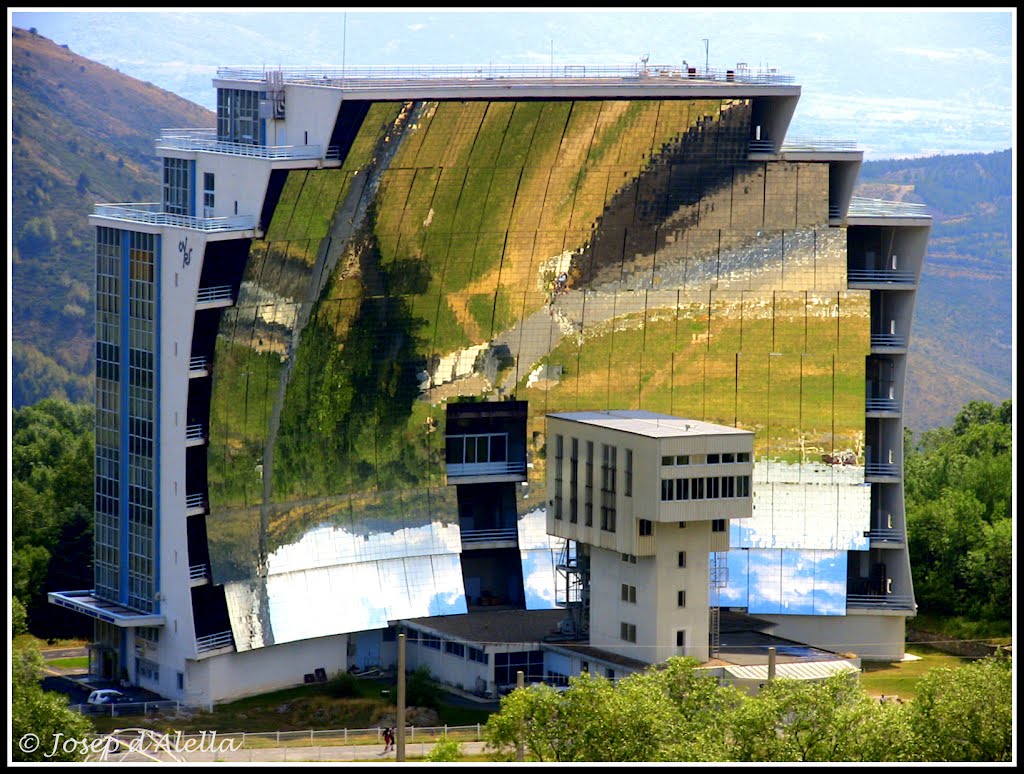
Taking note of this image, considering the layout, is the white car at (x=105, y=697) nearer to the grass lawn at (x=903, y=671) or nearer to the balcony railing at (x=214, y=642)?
the balcony railing at (x=214, y=642)

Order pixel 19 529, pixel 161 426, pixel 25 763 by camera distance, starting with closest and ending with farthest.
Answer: pixel 25 763
pixel 161 426
pixel 19 529

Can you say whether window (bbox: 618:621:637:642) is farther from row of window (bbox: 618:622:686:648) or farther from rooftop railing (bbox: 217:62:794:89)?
rooftop railing (bbox: 217:62:794:89)

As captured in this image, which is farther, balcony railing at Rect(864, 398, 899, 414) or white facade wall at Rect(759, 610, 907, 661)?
balcony railing at Rect(864, 398, 899, 414)

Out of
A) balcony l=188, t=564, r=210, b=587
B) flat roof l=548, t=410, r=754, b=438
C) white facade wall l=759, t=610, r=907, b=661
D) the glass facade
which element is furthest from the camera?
white facade wall l=759, t=610, r=907, b=661

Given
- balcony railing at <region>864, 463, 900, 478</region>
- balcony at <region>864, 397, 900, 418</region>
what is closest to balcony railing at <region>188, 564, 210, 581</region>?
balcony railing at <region>864, 463, 900, 478</region>

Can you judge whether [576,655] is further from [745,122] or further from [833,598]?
[745,122]

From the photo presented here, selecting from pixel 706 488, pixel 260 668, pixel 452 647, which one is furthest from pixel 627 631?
pixel 260 668

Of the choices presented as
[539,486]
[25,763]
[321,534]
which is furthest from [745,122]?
[25,763]
